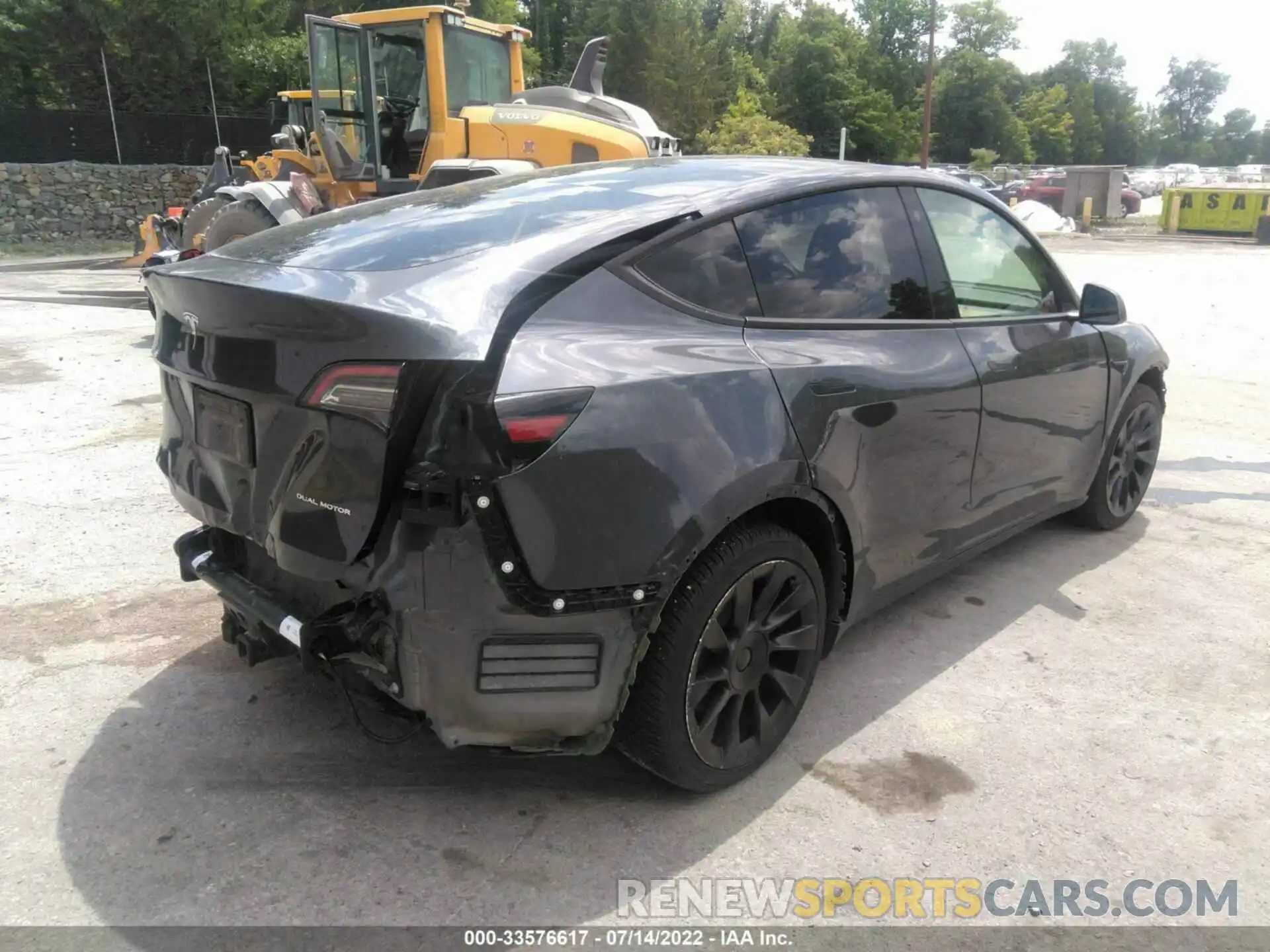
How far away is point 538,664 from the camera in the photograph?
7.59 feet

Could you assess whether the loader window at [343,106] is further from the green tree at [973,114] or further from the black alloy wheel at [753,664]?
the green tree at [973,114]

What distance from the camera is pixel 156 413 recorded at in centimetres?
653

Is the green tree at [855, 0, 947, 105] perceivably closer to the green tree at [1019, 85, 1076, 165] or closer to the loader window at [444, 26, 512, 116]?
the green tree at [1019, 85, 1076, 165]


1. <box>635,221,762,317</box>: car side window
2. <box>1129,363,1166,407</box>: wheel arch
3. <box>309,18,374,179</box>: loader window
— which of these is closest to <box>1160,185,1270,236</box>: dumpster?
<box>309,18,374,179</box>: loader window

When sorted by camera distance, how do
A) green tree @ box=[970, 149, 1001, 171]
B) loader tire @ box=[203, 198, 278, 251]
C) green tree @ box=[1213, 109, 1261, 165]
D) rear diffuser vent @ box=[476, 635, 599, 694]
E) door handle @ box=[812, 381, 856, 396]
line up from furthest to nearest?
green tree @ box=[1213, 109, 1261, 165]
green tree @ box=[970, 149, 1001, 171]
loader tire @ box=[203, 198, 278, 251]
door handle @ box=[812, 381, 856, 396]
rear diffuser vent @ box=[476, 635, 599, 694]

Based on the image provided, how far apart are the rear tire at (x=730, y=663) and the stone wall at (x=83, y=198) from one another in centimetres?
2345

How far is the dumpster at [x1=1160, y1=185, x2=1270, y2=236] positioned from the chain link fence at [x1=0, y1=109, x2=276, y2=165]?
26864mm

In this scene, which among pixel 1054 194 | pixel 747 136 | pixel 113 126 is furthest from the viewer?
pixel 747 136

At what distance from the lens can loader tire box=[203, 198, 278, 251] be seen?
30.7ft

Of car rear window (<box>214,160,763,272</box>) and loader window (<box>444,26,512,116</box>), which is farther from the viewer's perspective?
loader window (<box>444,26,512,116</box>)

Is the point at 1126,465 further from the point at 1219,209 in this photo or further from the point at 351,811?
the point at 1219,209

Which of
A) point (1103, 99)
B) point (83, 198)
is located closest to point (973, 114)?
point (1103, 99)

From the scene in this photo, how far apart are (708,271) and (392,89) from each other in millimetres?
8991

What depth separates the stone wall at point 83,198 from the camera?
2244 centimetres
